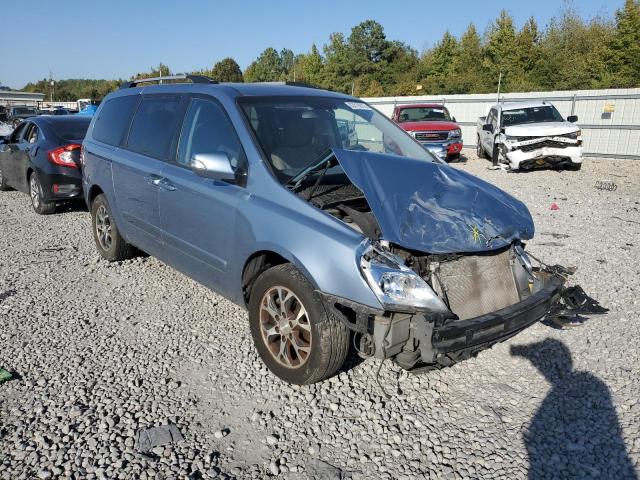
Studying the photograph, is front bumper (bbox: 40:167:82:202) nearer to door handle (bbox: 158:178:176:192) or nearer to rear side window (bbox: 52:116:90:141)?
rear side window (bbox: 52:116:90:141)

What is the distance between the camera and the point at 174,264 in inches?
183

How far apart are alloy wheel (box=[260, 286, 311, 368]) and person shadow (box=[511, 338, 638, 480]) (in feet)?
4.70

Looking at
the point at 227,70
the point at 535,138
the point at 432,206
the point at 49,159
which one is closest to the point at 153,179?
the point at 432,206

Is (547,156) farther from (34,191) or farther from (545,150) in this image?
(34,191)

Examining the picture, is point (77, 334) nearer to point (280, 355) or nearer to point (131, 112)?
point (280, 355)

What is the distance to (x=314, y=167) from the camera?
375 cm

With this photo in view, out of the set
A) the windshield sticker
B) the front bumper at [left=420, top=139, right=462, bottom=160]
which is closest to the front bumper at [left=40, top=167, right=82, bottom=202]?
the windshield sticker

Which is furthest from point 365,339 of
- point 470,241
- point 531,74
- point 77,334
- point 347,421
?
point 531,74

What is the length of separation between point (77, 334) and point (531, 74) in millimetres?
39070

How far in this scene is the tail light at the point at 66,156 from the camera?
848cm

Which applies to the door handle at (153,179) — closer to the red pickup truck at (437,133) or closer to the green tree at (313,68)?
the red pickup truck at (437,133)

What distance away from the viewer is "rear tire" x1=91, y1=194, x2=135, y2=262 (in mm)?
5793

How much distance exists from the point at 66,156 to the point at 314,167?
6303 millimetres

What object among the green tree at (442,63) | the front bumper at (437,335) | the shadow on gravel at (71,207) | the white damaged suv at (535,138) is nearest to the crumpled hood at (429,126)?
the white damaged suv at (535,138)
